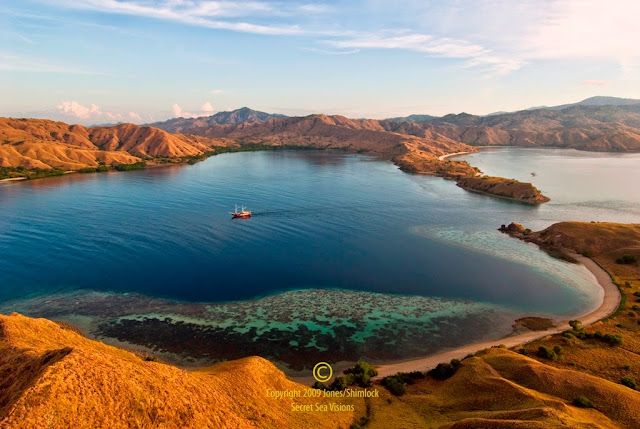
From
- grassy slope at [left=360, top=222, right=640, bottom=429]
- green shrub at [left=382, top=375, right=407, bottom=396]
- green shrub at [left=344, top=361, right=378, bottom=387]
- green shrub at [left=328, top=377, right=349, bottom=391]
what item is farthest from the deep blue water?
green shrub at [left=328, top=377, right=349, bottom=391]

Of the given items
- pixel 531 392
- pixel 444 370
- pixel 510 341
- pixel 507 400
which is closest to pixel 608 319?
pixel 510 341

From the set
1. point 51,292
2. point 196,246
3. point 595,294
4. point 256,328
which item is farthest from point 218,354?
point 595,294

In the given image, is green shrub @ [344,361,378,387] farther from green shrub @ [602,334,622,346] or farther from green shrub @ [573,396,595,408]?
green shrub @ [602,334,622,346]

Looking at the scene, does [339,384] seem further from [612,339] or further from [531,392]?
[612,339]

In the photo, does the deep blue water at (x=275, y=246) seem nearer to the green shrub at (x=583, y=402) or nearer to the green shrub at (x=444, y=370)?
the green shrub at (x=444, y=370)

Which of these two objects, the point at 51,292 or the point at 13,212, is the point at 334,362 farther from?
the point at 13,212

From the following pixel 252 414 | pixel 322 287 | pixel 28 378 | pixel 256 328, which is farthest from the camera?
pixel 322 287

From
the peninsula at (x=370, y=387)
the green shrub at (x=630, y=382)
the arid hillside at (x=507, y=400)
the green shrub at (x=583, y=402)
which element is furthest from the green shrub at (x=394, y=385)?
the green shrub at (x=630, y=382)
